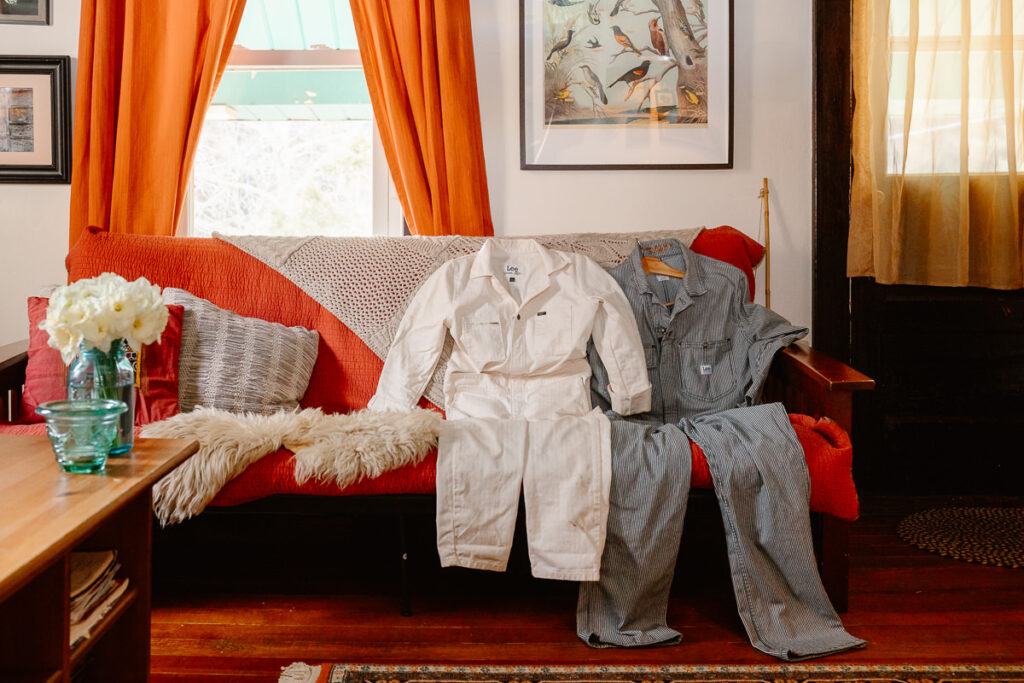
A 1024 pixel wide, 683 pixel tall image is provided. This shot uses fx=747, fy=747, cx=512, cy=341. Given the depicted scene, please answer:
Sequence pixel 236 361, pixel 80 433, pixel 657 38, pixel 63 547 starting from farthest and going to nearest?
pixel 657 38 → pixel 236 361 → pixel 80 433 → pixel 63 547

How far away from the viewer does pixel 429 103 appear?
250 centimetres

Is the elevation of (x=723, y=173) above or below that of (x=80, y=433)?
above

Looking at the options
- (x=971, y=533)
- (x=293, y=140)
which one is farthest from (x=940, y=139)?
→ (x=293, y=140)

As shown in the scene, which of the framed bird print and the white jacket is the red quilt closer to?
the white jacket

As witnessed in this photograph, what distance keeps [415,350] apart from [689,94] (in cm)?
135

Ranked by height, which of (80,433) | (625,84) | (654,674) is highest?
(625,84)

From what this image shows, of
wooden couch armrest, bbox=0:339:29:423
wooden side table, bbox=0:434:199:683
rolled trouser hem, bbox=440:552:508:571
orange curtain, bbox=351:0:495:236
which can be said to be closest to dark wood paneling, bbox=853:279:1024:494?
orange curtain, bbox=351:0:495:236

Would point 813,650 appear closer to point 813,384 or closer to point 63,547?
point 813,384

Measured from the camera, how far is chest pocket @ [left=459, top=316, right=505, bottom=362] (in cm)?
211

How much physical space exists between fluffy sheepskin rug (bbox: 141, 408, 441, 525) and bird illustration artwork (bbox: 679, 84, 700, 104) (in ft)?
5.13

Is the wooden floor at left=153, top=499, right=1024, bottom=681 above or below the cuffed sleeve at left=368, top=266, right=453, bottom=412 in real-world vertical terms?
below

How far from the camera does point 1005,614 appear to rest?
1.74 meters

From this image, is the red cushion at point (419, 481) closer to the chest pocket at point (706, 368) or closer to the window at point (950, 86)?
the chest pocket at point (706, 368)

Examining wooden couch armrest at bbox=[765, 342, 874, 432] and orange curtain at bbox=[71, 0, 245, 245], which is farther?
orange curtain at bbox=[71, 0, 245, 245]
